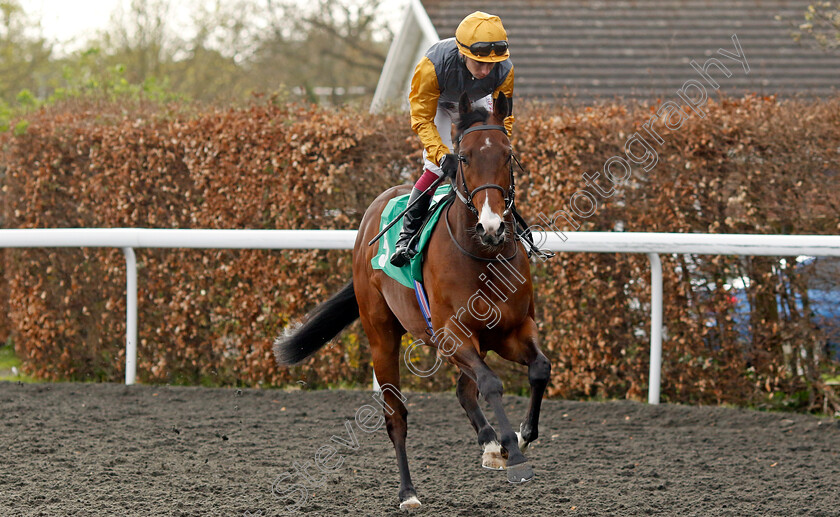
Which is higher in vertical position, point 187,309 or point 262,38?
point 262,38

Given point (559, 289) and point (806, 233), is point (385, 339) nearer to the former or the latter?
point (559, 289)

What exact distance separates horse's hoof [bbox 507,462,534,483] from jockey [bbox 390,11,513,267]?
1.18 m

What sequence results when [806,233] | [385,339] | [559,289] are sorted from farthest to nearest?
[559,289], [806,233], [385,339]

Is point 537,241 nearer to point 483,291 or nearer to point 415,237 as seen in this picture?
point 415,237

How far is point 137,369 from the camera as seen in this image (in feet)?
23.2

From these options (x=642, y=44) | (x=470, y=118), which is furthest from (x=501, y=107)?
(x=642, y=44)

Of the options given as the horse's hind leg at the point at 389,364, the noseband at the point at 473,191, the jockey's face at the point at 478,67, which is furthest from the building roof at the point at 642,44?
the noseband at the point at 473,191

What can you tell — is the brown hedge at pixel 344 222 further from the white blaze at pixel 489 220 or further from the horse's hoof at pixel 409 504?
the white blaze at pixel 489 220

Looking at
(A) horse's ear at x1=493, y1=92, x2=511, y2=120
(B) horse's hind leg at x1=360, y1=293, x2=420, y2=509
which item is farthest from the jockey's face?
(B) horse's hind leg at x1=360, y1=293, x2=420, y2=509

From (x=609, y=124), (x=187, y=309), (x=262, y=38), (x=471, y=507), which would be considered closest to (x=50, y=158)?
(x=187, y=309)

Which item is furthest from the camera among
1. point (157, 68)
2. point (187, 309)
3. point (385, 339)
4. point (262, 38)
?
point (262, 38)

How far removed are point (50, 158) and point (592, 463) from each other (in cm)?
512

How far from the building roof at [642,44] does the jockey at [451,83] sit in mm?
7021

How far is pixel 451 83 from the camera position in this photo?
3994mm
